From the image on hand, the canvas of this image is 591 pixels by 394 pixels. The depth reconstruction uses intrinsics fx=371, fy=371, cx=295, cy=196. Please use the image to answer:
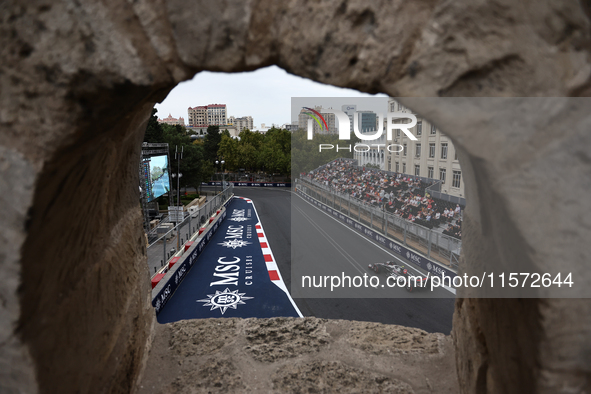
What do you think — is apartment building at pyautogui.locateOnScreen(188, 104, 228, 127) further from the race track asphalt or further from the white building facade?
the race track asphalt

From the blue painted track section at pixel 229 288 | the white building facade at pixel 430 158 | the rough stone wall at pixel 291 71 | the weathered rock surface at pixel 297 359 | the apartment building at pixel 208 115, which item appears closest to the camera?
the rough stone wall at pixel 291 71

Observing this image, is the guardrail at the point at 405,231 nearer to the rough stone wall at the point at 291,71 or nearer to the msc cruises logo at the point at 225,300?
the msc cruises logo at the point at 225,300

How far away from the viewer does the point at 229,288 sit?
1046 centimetres

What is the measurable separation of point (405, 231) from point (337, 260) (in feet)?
8.30

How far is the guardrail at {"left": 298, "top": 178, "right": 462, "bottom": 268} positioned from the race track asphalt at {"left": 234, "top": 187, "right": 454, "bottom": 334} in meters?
0.78

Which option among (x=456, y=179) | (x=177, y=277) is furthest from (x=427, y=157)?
(x=177, y=277)

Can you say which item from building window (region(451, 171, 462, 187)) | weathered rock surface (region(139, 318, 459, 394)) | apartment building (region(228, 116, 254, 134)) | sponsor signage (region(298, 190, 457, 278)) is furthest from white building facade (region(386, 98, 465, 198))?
apartment building (region(228, 116, 254, 134))

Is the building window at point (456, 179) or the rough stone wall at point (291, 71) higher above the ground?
the rough stone wall at point (291, 71)

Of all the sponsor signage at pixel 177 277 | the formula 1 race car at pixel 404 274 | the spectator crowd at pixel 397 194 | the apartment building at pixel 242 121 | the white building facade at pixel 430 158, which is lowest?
the formula 1 race car at pixel 404 274

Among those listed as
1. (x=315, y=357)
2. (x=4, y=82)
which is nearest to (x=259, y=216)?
(x=315, y=357)

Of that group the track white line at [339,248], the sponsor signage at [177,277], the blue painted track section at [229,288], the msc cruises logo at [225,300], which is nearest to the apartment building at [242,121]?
the track white line at [339,248]

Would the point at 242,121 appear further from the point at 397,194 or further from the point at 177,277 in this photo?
the point at 177,277

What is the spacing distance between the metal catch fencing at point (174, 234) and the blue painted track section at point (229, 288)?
865mm

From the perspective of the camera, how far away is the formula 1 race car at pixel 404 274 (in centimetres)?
1054
